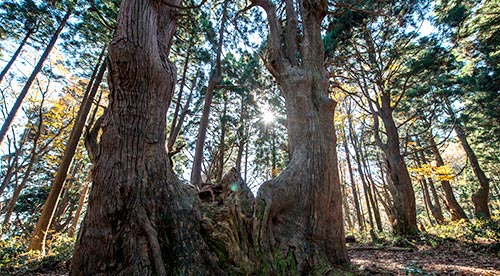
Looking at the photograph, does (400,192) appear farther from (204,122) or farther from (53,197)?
(53,197)

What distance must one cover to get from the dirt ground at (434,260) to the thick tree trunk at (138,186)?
7.57 ft

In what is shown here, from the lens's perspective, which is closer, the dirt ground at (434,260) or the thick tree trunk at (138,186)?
the thick tree trunk at (138,186)

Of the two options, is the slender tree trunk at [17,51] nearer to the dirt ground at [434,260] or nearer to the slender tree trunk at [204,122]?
the slender tree trunk at [204,122]

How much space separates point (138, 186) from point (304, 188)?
Result: 1.94 metres

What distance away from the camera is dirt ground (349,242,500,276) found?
3117mm

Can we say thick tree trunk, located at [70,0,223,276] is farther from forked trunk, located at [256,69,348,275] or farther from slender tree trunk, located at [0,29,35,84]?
slender tree trunk, located at [0,29,35,84]

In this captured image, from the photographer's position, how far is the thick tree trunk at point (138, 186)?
6.09 feet

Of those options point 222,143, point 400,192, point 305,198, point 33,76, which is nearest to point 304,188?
point 305,198

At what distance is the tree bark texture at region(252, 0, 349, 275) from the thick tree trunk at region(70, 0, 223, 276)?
2.66 feet

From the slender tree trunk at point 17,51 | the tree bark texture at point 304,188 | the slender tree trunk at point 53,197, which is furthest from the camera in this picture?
the slender tree trunk at point 17,51

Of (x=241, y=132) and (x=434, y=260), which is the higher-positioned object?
(x=241, y=132)

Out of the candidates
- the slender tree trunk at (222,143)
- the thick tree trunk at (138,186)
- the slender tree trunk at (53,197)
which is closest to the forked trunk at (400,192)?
the thick tree trunk at (138,186)

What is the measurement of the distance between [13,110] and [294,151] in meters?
9.70

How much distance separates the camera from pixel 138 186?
2.05 meters
